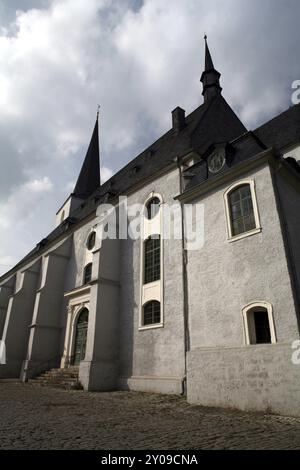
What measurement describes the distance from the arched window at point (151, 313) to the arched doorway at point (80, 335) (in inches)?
193

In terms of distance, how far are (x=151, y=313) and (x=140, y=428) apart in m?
7.79

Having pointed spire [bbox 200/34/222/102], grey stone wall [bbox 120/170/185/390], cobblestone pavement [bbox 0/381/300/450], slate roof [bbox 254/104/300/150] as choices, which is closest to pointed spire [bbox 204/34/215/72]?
pointed spire [bbox 200/34/222/102]

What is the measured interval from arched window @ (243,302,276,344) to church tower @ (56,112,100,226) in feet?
77.7

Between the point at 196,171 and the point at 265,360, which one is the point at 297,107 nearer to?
the point at 196,171

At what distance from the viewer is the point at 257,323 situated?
8875mm

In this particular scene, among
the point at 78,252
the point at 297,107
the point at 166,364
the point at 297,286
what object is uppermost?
the point at 297,107

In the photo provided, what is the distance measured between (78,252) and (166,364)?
35.5ft

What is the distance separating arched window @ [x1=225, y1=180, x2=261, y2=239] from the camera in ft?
31.7

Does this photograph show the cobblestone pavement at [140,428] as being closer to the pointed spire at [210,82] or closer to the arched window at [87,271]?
the arched window at [87,271]

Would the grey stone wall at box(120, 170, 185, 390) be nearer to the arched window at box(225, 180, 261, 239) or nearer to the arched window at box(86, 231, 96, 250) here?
the arched window at box(225, 180, 261, 239)

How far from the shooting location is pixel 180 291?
11969 mm

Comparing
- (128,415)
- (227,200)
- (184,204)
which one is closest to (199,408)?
(128,415)

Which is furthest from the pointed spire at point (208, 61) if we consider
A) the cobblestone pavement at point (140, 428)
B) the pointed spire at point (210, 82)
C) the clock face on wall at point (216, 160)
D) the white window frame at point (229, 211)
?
the cobblestone pavement at point (140, 428)

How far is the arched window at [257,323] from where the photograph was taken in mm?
8500
